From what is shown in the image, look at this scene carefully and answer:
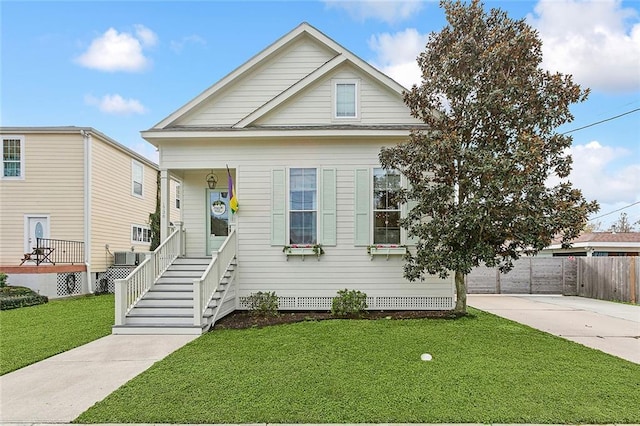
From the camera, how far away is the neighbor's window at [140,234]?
701 inches

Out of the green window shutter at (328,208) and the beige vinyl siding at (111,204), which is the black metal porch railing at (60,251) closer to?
the beige vinyl siding at (111,204)

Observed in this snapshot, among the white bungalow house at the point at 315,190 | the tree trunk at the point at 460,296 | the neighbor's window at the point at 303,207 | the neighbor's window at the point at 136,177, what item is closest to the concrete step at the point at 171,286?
the white bungalow house at the point at 315,190

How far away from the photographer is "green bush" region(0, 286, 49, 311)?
10.3 metres

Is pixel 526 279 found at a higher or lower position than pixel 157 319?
lower

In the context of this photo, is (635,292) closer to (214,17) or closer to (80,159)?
(214,17)

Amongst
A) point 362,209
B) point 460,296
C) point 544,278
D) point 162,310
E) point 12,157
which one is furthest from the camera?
point 544,278

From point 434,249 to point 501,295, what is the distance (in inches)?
362

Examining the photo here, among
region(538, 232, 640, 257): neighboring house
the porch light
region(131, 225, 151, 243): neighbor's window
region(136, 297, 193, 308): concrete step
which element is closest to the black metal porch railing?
region(131, 225, 151, 243): neighbor's window

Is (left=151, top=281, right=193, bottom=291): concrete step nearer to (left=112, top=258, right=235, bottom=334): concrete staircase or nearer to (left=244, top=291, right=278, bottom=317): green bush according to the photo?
(left=112, top=258, right=235, bottom=334): concrete staircase

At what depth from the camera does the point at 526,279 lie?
15.5 m

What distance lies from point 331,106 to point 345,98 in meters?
0.44

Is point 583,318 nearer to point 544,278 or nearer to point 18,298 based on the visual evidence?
point 544,278

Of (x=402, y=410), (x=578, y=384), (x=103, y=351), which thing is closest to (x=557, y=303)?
(x=578, y=384)

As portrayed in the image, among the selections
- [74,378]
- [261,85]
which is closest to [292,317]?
[74,378]
